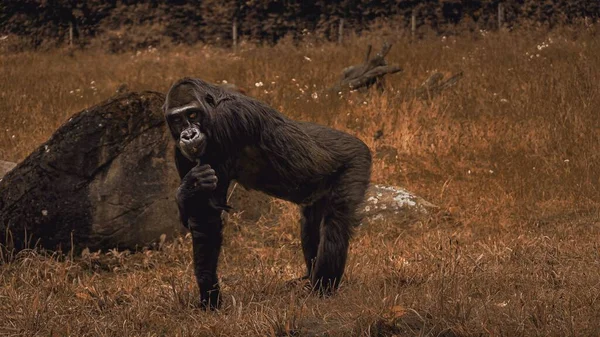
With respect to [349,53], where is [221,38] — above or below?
below

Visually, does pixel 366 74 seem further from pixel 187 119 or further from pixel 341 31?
pixel 187 119

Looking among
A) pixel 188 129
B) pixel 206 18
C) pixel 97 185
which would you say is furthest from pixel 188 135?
pixel 206 18

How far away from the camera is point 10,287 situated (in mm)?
5375

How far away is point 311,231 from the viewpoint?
5613 mm

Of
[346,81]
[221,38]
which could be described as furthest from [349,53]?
[221,38]

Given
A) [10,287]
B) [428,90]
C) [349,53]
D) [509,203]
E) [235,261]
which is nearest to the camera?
[10,287]

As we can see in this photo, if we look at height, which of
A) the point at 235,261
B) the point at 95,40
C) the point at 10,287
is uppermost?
the point at 10,287

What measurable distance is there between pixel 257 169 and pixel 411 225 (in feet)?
11.3

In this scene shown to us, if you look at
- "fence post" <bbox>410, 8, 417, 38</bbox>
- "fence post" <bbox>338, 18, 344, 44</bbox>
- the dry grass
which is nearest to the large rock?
the dry grass

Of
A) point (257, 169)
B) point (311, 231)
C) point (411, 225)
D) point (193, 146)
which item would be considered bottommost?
point (411, 225)

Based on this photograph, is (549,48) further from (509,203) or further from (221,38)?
(221,38)

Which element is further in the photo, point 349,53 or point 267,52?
point 267,52

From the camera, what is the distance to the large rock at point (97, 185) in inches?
279

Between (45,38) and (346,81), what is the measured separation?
10609 millimetres
